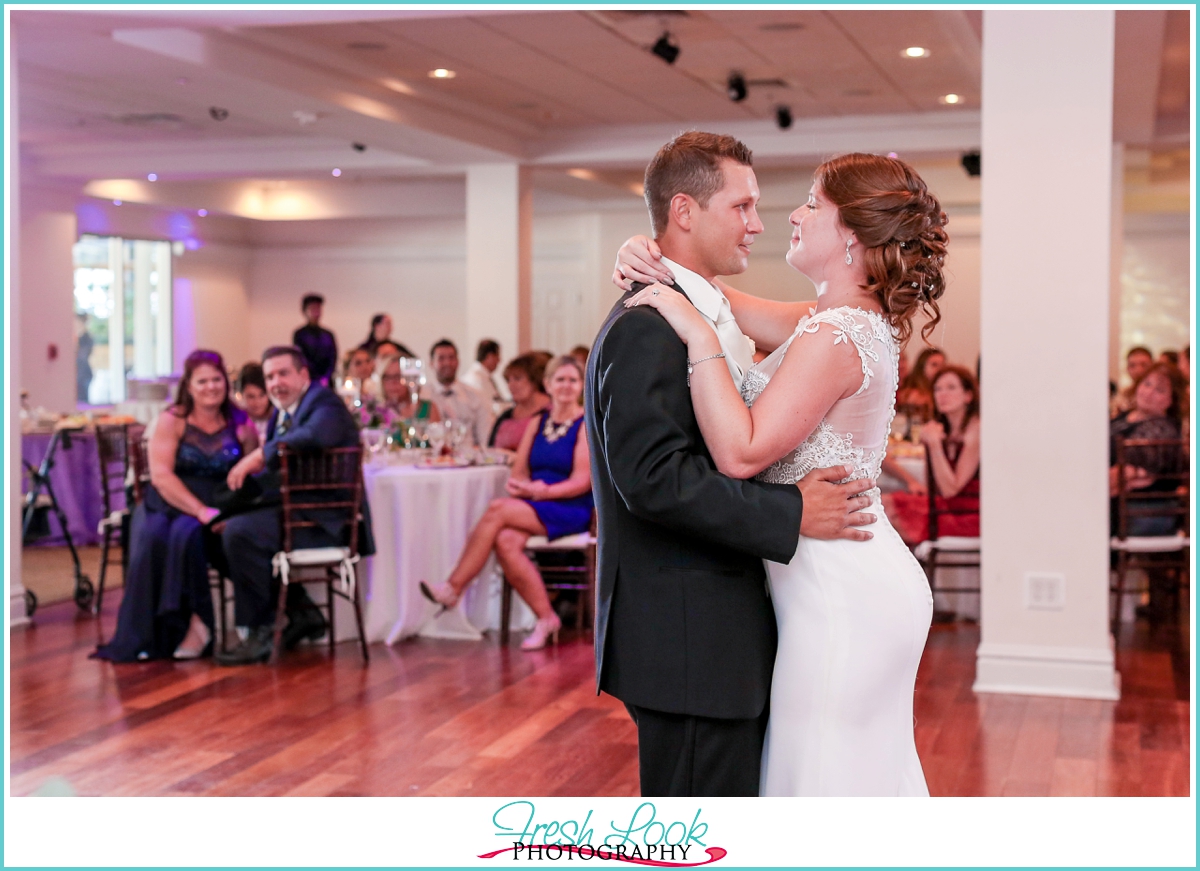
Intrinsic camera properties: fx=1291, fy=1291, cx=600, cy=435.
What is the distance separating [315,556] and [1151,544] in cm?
375

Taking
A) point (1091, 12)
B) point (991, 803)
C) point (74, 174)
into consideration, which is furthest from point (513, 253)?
point (991, 803)

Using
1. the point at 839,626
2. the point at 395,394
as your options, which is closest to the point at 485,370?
the point at 395,394

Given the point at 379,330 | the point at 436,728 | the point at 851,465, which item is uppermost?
the point at 379,330

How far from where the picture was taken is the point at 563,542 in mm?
6141

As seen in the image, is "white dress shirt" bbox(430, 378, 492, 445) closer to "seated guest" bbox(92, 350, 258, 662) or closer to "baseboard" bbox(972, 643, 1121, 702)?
"seated guest" bbox(92, 350, 258, 662)

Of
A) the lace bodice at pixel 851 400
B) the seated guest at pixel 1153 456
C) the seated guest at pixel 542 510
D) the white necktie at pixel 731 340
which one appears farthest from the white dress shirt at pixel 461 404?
the lace bodice at pixel 851 400

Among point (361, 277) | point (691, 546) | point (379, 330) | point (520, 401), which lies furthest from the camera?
point (361, 277)

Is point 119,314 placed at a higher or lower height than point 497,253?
lower

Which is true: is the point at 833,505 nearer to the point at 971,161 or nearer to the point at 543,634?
the point at 543,634

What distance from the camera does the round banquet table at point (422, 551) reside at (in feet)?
19.9

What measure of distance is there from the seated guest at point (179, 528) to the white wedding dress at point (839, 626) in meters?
4.06

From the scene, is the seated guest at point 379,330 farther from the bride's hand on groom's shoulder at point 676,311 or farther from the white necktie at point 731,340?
the bride's hand on groom's shoulder at point 676,311

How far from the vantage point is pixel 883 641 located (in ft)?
7.11

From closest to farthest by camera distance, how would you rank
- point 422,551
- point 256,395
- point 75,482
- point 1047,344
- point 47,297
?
point 1047,344
point 422,551
point 256,395
point 75,482
point 47,297
